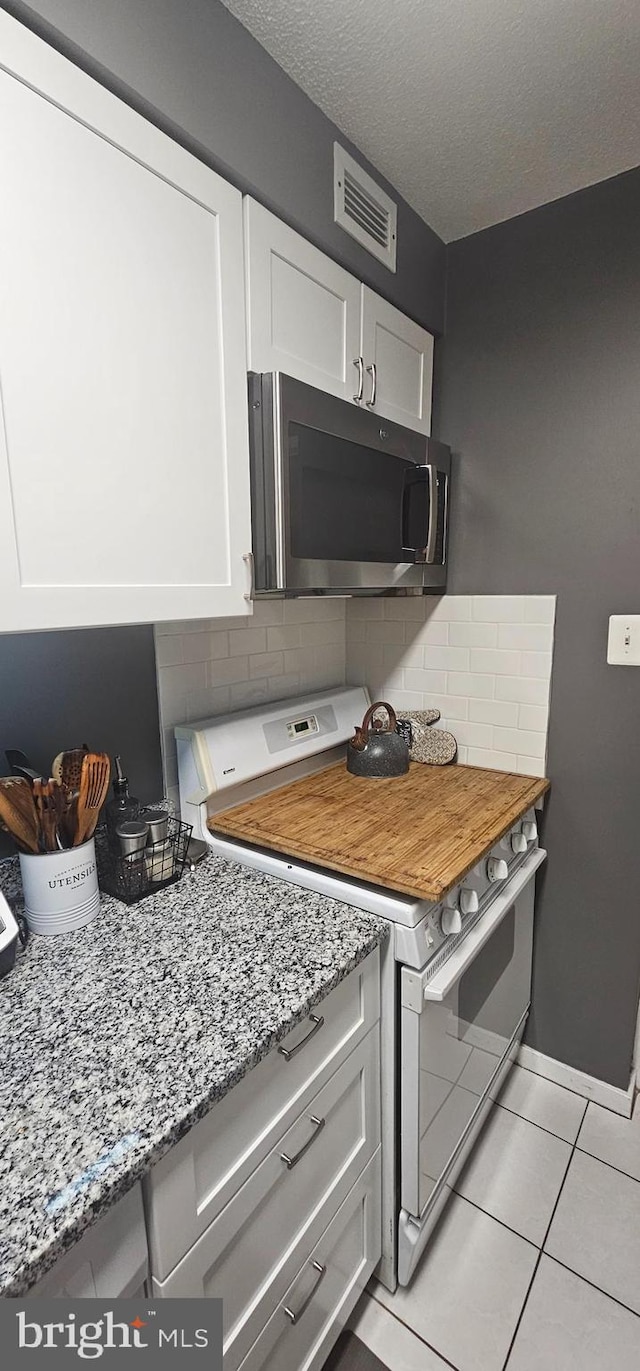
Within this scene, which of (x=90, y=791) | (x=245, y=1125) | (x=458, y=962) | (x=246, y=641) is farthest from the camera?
(x=246, y=641)

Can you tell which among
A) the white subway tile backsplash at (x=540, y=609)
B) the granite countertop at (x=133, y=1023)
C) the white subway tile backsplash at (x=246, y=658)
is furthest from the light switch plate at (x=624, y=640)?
the granite countertop at (x=133, y=1023)

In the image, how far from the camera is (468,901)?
1.18 meters

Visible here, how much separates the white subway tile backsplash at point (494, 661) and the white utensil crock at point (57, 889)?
3.82 feet

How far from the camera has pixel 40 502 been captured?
783mm

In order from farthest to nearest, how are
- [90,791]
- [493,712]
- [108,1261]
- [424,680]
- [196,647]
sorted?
[424,680] → [493,712] → [196,647] → [90,791] → [108,1261]

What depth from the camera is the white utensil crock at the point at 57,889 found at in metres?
0.98

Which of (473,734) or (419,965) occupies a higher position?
(473,734)

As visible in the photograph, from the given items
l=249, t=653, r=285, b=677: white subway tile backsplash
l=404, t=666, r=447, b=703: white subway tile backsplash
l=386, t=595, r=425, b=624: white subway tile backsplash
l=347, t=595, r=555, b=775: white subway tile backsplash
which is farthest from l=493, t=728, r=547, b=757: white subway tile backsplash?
l=249, t=653, r=285, b=677: white subway tile backsplash

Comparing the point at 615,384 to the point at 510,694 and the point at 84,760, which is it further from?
the point at 84,760

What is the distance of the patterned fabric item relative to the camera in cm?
174

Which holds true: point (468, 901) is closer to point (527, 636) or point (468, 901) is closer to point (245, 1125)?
point (245, 1125)

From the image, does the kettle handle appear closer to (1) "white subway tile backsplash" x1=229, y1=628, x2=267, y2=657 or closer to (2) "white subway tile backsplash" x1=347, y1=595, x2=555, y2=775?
(2) "white subway tile backsplash" x1=347, y1=595, x2=555, y2=775

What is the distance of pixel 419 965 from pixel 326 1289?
0.59 metres

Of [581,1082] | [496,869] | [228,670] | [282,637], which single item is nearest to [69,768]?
[228,670]
